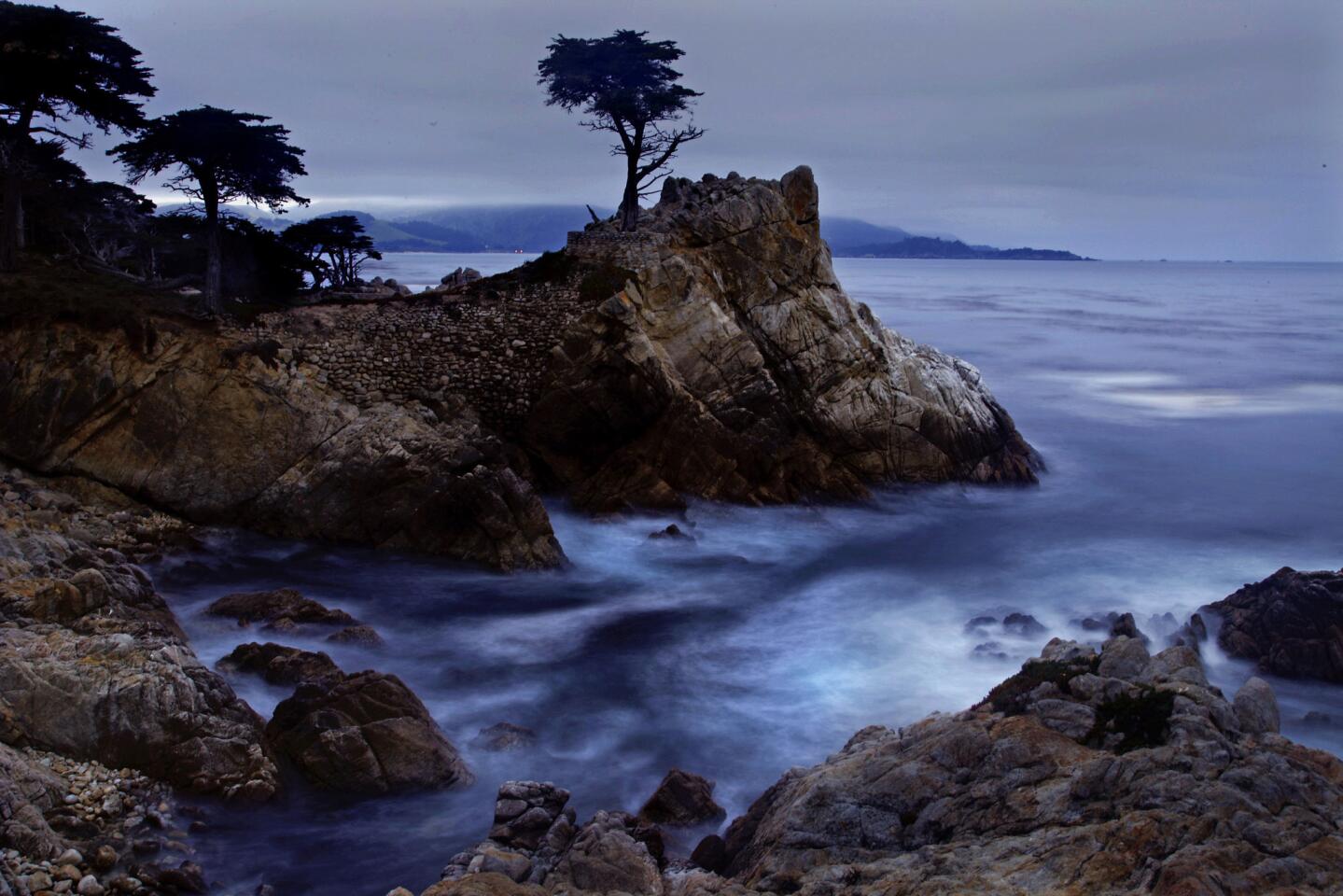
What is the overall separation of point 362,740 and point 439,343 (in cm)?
1131

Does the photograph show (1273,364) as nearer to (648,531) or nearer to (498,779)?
(648,531)

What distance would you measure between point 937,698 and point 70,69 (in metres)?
19.9

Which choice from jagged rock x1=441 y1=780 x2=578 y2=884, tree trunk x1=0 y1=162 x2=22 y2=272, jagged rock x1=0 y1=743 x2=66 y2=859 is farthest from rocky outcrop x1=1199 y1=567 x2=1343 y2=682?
tree trunk x1=0 y1=162 x2=22 y2=272

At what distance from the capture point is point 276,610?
45.6 ft

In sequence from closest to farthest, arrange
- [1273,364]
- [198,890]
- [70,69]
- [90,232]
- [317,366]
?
[198,890], [317,366], [70,69], [90,232], [1273,364]

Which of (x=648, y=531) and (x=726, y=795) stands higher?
(x=648, y=531)

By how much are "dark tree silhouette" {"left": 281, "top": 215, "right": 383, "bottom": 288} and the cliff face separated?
8977 millimetres

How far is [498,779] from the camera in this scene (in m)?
10.7

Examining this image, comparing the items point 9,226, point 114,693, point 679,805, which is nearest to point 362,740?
point 114,693

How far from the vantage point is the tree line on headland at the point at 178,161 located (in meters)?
19.8

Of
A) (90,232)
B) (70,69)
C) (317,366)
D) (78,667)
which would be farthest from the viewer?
(90,232)

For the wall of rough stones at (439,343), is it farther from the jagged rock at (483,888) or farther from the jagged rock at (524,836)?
the jagged rock at (483,888)

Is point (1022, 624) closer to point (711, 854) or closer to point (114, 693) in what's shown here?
point (711, 854)

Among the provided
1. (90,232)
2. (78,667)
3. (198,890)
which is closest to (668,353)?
(78,667)
